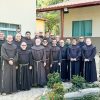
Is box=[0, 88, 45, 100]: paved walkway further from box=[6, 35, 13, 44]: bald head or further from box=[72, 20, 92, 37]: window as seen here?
box=[72, 20, 92, 37]: window

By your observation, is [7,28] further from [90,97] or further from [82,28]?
[90,97]

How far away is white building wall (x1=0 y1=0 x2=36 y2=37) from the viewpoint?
60.0 ft

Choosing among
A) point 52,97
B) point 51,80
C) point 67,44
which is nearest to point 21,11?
point 67,44

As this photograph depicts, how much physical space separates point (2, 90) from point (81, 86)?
8.76 ft

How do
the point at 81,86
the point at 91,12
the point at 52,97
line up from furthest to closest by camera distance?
1. the point at 91,12
2. the point at 81,86
3. the point at 52,97

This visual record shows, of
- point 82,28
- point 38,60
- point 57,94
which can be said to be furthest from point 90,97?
point 82,28

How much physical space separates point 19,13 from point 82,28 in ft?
20.6

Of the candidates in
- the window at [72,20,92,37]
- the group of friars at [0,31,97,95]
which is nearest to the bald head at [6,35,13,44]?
the group of friars at [0,31,97,95]

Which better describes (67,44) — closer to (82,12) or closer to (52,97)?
(52,97)

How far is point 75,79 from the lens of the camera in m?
12.6

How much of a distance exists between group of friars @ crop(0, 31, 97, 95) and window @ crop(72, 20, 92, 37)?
8.64 metres

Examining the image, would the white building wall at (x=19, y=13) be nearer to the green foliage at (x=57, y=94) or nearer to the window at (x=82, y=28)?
the window at (x=82, y=28)

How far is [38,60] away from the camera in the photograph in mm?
13797

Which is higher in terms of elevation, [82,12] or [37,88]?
[82,12]
